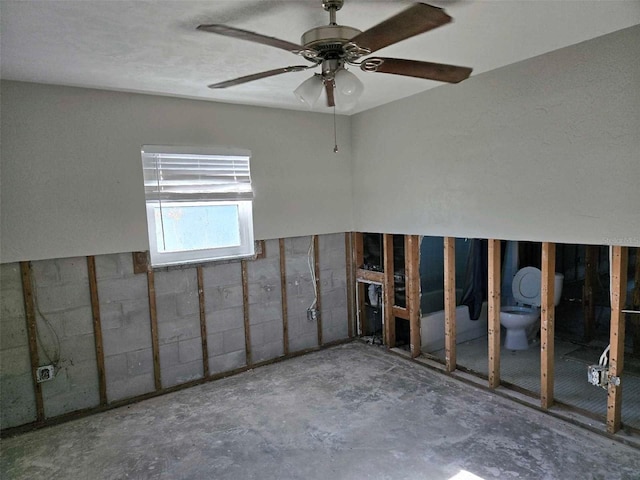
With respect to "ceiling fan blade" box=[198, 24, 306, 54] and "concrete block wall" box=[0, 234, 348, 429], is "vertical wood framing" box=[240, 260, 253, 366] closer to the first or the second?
"concrete block wall" box=[0, 234, 348, 429]

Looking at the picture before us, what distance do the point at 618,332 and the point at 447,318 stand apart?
1.30m

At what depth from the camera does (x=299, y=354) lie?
165 inches

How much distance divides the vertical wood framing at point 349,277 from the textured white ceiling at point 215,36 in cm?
193

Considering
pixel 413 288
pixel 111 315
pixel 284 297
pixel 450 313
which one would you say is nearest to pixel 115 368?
pixel 111 315

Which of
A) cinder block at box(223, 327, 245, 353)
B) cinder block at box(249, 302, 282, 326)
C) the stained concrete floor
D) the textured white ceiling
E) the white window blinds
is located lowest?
the stained concrete floor

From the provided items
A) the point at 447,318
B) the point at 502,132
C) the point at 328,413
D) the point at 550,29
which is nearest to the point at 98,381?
the point at 328,413

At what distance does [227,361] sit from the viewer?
12.4 feet

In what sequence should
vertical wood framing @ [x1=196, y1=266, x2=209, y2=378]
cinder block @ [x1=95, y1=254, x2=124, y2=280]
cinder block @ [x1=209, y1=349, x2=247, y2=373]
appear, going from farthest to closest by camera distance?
cinder block @ [x1=209, y1=349, x2=247, y2=373] < vertical wood framing @ [x1=196, y1=266, x2=209, y2=378] < cinder block @ [x1=95, y1=254, x2=124, y2=280]

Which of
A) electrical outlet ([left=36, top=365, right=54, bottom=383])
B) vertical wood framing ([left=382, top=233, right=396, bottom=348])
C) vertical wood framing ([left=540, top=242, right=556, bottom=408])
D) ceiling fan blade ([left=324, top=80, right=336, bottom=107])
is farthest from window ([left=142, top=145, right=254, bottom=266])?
vertical wood framing ([left=540, top=242, right=556, bottom=408])

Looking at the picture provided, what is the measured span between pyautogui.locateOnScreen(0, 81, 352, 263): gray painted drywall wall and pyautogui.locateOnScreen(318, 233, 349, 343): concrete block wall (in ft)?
1.72

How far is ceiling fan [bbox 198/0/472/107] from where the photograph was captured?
1.42 meters

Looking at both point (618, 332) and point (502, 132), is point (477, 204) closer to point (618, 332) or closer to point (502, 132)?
point (502, 132)

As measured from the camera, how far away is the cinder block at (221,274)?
3621mm

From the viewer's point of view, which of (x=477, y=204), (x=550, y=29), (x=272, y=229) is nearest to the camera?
(x=550, y=29)
